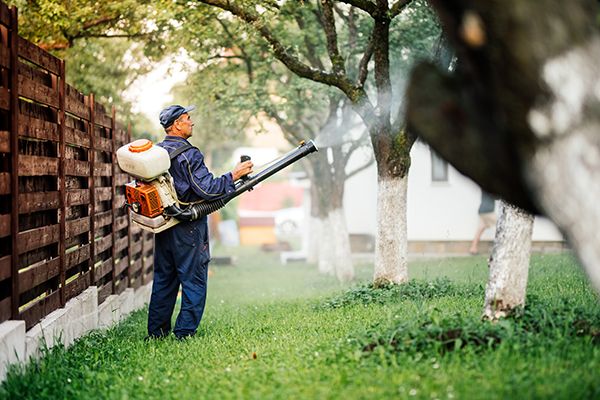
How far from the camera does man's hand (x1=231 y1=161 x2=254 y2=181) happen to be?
8148 millimetres

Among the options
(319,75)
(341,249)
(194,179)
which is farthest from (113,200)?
(341,249)

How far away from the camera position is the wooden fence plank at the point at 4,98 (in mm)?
5715

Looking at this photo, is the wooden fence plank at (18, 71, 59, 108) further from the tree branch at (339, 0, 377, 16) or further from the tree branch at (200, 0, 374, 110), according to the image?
the tree branch at (200, 0, 374, 110)

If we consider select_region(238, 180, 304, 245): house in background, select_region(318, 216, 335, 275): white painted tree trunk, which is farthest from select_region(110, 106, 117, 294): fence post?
select_region(238, 180, 304, 245): house in background

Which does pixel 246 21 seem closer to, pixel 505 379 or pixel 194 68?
pixel 505 379

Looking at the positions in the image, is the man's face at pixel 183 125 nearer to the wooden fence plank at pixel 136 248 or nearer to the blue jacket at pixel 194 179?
the blue jacket at pixel 194 179

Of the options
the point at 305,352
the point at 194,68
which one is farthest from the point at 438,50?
the point at 194,68

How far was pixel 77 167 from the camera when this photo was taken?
8289mm

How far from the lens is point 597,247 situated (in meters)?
3.85

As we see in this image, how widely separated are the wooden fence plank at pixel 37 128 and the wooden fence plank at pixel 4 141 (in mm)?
351

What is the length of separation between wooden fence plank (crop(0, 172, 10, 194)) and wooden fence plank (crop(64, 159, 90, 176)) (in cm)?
181

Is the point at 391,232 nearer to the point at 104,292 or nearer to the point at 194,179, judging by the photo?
the point at 104,292

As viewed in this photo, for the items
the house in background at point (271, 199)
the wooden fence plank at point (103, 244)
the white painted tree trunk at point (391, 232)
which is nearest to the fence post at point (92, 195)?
the wooden fence plank at point (103, 244)

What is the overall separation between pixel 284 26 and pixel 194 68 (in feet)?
7.66
